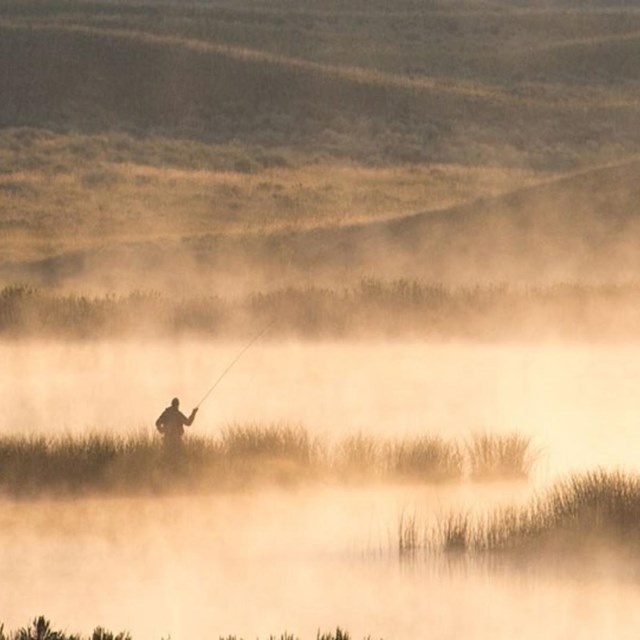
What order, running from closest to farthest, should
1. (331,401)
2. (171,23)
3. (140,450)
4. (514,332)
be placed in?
(140,450) → (331,401) → (514,332) → (171,23)

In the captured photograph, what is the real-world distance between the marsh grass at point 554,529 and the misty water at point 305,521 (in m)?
0.35

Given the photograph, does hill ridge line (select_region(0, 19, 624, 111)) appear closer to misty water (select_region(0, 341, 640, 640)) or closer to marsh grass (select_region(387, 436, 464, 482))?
misty water (select_region(0, 341, 640, 640))

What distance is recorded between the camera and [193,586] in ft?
55.0

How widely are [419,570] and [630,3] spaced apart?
130575 mm

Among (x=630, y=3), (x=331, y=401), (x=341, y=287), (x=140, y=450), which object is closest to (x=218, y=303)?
(x=341, y=287)

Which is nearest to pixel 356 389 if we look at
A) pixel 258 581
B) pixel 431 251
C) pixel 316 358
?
pixel 316 358

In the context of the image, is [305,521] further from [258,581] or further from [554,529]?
[258,581]

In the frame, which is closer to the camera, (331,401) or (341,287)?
(331,401)

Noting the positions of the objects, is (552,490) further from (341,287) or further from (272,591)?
(341,287)

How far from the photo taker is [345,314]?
3809 centimetres

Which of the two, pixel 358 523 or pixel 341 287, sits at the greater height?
pixel 341 287

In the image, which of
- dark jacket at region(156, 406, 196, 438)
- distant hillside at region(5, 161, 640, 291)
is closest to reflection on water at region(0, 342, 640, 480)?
Result: dark jacket at region(156, 406, 196, 438)

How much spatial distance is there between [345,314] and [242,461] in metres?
16.6

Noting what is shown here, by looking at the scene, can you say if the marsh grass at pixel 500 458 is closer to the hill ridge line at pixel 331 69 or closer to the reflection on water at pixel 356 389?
the reflection on water at pixel 356 389
